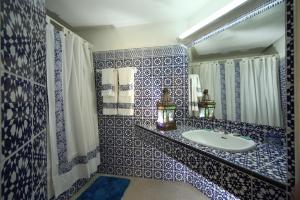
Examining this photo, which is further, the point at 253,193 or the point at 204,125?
the point at 204,125

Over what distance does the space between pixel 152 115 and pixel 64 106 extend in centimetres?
98

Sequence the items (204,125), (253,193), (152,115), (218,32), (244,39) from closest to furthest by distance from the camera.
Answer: (253,193)
(244,39)
(218,32)
(204,125)
(152,115)

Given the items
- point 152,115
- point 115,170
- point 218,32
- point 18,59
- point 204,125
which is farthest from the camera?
point 115,170

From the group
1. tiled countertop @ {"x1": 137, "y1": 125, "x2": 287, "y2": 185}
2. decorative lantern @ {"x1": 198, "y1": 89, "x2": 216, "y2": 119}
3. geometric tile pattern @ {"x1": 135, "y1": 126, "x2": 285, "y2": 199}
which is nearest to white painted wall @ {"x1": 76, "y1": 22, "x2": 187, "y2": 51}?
decorative lantern @ {"x1": 198, "y1": 89, "x2": 216, "y2": 119}

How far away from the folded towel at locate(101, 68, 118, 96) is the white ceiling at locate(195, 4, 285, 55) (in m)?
1.07

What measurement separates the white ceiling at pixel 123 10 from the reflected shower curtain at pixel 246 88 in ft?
1.99

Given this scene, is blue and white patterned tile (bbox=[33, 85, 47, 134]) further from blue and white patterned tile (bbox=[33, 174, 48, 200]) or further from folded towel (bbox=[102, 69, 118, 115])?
folded towel (bbox=[102, 69, 118, 115])

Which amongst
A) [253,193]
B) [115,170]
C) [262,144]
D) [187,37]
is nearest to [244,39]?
[187,37]

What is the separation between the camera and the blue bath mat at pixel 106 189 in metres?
1.84

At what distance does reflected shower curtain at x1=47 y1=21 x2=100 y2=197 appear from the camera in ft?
4.80

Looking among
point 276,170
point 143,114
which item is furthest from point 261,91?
point 143,114

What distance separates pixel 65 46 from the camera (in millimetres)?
1725

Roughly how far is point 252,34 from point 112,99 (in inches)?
61.4

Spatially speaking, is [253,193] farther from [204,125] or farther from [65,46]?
[65,46]
